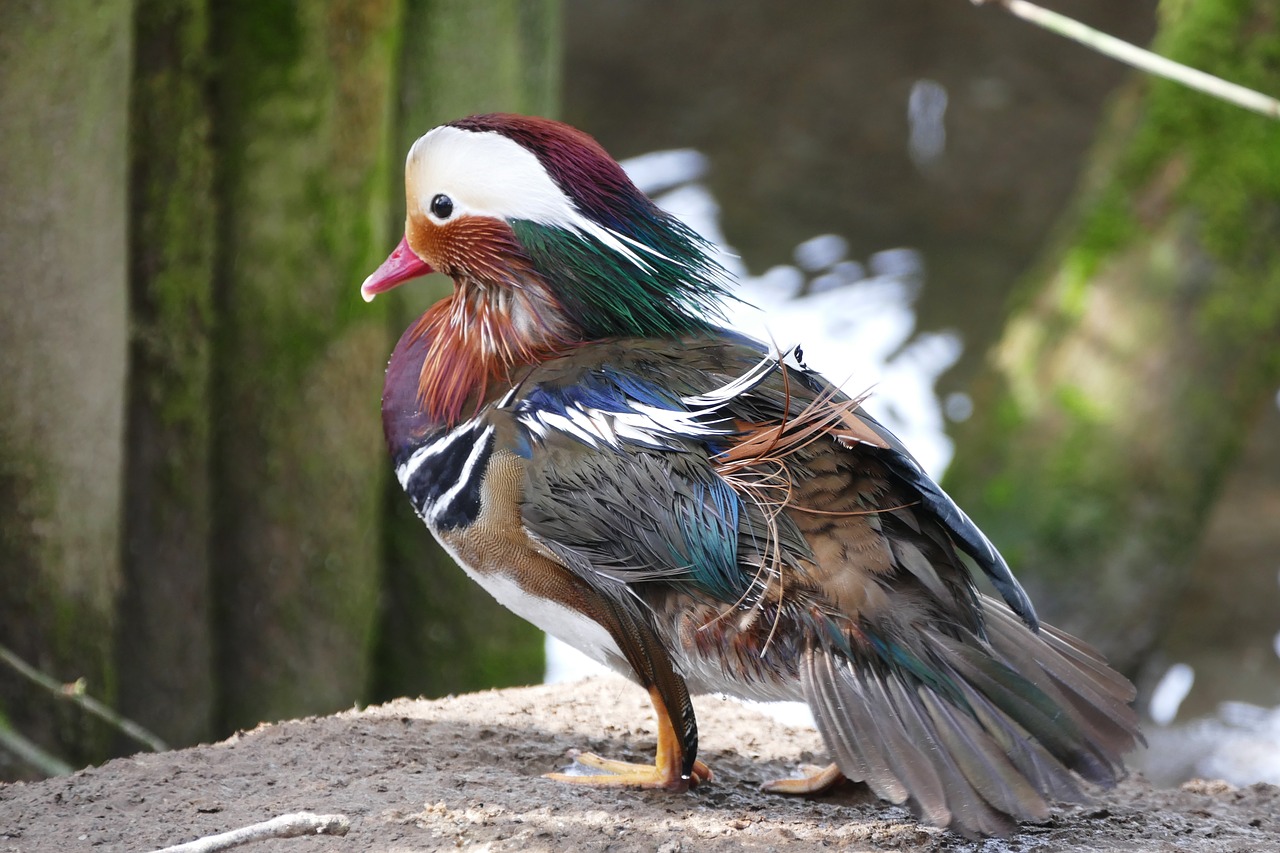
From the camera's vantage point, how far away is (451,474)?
8.70 ft

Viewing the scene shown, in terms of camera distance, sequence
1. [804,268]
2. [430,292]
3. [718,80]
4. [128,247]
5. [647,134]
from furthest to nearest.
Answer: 1. [718,80]
2. [647,134]
3. [804,268]
4. [430,292]
5. [128,247]

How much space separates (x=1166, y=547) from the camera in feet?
18.1

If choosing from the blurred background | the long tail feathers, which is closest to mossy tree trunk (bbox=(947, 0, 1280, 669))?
the blurred background

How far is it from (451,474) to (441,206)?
0.57 metres

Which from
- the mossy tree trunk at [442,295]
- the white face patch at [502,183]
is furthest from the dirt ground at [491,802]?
the mossy tree trunk at [442,295]

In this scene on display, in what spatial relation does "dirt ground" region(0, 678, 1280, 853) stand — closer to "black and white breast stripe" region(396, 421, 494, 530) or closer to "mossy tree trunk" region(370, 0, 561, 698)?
"black and white breast stripe" region(396, 421, 494, 530)

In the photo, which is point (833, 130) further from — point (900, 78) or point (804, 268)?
point (804, 268)

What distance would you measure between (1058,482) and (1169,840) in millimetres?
3085

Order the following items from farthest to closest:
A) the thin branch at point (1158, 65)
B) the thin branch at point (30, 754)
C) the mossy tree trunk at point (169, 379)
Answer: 1. the mossy tree trunk at point (169, 379)
2. the thin branch at point (30, 754)
3. the thin branch at point (1158, 65)

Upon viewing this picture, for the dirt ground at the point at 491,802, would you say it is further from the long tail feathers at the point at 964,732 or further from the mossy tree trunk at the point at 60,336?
the mossy tree trunk at the point at 60,336

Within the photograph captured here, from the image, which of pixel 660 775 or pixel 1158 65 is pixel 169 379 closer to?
pixel 660 775

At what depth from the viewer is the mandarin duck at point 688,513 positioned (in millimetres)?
2404

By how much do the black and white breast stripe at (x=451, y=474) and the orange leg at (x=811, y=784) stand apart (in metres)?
0.89

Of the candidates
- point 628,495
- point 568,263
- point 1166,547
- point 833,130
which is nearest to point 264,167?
point 568,263
